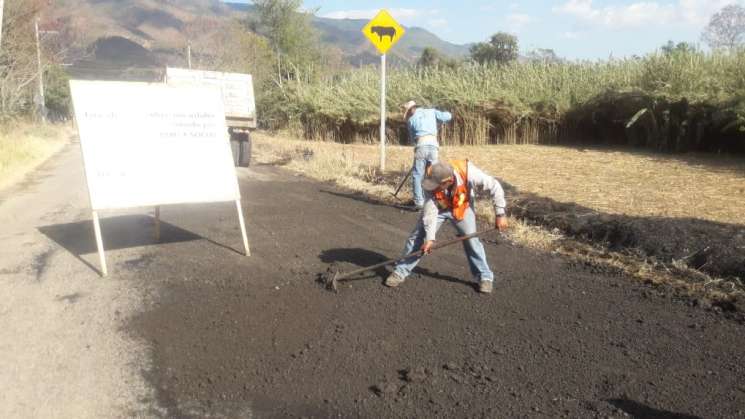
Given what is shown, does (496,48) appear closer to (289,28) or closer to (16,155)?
(289,28)

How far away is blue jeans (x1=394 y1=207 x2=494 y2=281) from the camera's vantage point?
542 centimetres

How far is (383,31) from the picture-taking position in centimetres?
1234

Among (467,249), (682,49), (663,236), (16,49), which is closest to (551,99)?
(682,49)

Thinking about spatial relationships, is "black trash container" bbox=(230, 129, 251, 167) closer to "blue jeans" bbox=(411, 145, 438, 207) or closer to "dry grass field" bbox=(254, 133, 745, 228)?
"dry grass field" bbox=(254, 133, 745, 228)

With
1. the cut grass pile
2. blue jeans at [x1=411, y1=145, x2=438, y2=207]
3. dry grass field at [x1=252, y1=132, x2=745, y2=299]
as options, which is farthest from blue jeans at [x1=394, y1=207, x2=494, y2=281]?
the cut grass pile

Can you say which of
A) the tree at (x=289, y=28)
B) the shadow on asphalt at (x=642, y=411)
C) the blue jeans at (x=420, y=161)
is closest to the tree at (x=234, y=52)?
the tree at (x=289, y=28)

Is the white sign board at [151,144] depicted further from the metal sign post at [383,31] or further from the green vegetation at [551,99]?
the green vegetation at [551,99]

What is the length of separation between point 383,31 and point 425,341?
9.17 metres

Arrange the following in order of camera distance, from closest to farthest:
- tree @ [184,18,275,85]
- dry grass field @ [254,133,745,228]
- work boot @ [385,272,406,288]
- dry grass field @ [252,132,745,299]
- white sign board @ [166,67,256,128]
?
work boot @ [385,272,406,288], dry grass field @ [252,132,745,299], dry grass field @ [254,133,745,228], white sign board @ [166,67,256,128], tree @ [184,18,275,85]

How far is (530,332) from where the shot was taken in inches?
177

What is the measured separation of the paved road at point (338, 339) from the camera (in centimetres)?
352

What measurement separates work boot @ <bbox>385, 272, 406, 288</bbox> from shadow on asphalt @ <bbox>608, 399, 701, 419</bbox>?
2372 mm

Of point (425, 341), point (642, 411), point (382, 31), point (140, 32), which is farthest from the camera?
point (140, 32)

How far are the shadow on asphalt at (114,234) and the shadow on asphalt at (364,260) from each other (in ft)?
4.38
